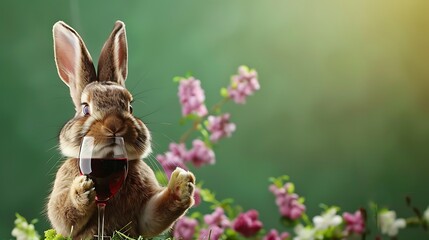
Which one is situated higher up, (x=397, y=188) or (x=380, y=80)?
(x=380, y=80)

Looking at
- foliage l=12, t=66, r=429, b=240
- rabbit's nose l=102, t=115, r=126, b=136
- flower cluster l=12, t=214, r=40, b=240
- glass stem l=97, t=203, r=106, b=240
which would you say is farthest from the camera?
foliage l=12, t=66, r=429, b=240

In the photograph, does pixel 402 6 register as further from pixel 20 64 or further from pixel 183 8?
pixel 20 64

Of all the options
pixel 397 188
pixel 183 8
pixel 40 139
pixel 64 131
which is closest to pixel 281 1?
pixel 183 8

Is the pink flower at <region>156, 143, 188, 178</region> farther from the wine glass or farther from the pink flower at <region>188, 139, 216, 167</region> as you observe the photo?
the wine glass

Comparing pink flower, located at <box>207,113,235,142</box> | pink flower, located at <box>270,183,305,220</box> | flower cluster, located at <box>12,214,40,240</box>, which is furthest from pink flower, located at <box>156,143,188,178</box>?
flower cluster, located at <box>12,214,40,240</box>

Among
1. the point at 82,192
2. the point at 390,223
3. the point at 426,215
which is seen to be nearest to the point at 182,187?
the point at 82,192

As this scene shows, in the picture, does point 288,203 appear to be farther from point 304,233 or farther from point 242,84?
point 242,84

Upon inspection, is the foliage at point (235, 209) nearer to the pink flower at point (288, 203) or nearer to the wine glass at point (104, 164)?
the pink flower at point (288, 203)
